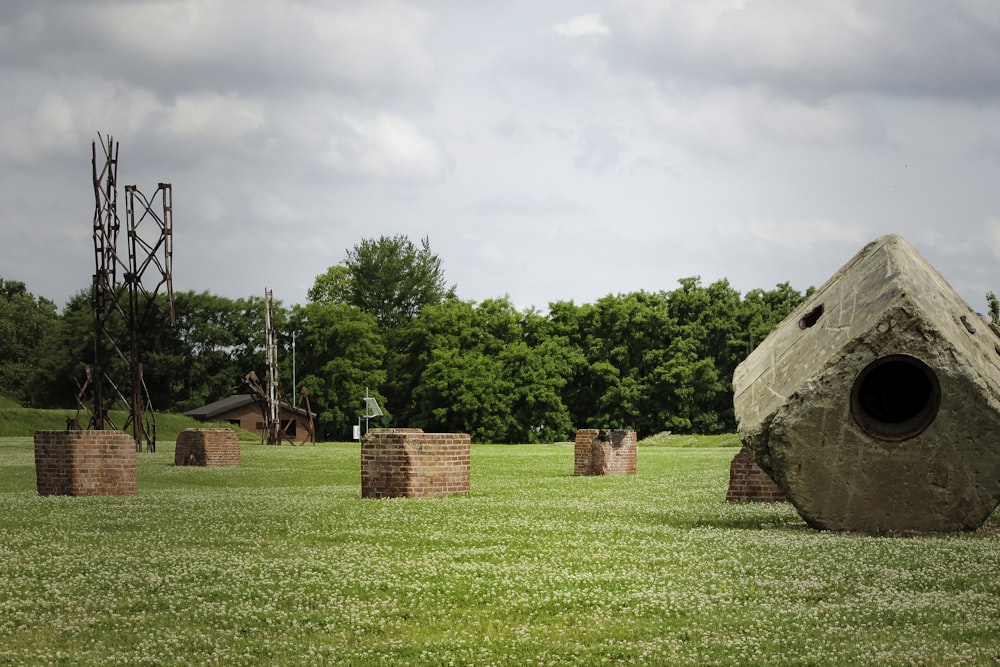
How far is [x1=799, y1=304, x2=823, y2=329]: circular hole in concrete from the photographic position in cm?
1587

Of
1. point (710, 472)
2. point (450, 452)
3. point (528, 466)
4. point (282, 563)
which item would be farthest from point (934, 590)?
point (528, 466)

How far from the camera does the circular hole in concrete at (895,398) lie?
543 inches

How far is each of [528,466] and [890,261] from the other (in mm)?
22012

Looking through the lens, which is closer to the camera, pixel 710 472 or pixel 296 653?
pixel 296 653

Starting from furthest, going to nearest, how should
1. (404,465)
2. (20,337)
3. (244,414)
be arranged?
1. (20,337)
2. (244,414)
3. (404,465)

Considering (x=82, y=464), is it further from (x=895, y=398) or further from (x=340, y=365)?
(x=340, y=365)

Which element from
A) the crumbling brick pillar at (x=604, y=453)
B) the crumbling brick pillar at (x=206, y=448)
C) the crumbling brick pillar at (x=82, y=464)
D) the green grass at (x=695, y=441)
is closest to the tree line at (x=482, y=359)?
the green grass at (x=695, y=441)

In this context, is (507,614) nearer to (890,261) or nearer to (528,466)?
(890,261)

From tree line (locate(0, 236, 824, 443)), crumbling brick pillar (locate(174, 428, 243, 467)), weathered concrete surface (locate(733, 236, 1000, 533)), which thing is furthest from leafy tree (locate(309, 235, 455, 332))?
weathered concrete surface (locate(733, 236, 1000, 533))

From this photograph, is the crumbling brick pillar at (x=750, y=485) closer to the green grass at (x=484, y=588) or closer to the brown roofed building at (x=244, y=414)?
the green grass at (x=484, y=588)

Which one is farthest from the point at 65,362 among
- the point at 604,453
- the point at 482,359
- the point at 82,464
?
the point at 82,464

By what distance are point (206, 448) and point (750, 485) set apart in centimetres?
2167

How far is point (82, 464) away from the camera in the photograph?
2183 cm

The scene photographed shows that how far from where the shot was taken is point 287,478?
2942 centimetres
